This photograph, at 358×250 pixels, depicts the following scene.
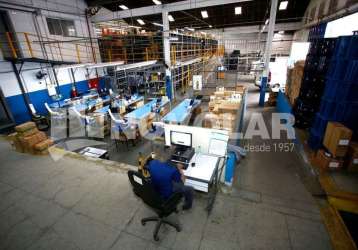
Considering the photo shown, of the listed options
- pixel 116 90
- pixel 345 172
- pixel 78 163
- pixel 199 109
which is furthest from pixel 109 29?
pixel 345 172

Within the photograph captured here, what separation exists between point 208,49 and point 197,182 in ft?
55.8

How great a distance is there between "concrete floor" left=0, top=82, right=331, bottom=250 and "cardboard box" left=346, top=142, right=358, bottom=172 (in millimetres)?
1035

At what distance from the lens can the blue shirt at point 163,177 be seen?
7.43 ft

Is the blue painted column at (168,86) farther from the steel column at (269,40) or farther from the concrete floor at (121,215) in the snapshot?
the concrete floor at (121,215)

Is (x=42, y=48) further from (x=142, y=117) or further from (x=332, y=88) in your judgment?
(x=332, y=88)

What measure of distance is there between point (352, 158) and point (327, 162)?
1.37 ft

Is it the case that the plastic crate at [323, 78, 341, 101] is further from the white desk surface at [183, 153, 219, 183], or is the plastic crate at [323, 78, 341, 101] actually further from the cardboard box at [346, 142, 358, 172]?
the white desk surface at [183, 153, 219, 183]

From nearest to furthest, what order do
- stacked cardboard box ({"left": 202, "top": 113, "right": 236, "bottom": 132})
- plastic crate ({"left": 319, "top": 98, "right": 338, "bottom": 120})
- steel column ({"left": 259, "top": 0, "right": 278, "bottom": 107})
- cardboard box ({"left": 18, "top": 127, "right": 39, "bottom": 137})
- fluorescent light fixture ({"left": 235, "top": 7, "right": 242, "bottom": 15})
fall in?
plastic crate ({"left": 319, "top": 98, "right": 338, "bottom": 120})
cardboard box ({"left": 18, "top": 127, "right": 39, "bottom": 137})
stacked cardboard box ({"left": 202, "top": 113, "right": 236, "bottom": 132})
steel column ({"left": 259, "top": 0, "right": 278, "bottom": 107})
fluorescent light fixture ({"left": 235, "top": 7, "right": 242, "bottom": 15})

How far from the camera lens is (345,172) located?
3791 millimetres

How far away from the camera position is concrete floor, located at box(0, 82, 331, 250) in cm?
239

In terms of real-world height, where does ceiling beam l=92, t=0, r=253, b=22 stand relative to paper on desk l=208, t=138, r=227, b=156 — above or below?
above

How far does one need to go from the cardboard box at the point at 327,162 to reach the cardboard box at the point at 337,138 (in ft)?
0.34

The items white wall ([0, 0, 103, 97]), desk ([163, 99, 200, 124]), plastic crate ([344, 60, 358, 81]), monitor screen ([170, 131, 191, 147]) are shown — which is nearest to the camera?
monitor screen ([170, 131, 191, 147])

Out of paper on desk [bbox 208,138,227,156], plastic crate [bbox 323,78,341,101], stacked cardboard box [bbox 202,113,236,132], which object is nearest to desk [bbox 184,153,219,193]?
paper on desk [bbox 208,138,227,156]
